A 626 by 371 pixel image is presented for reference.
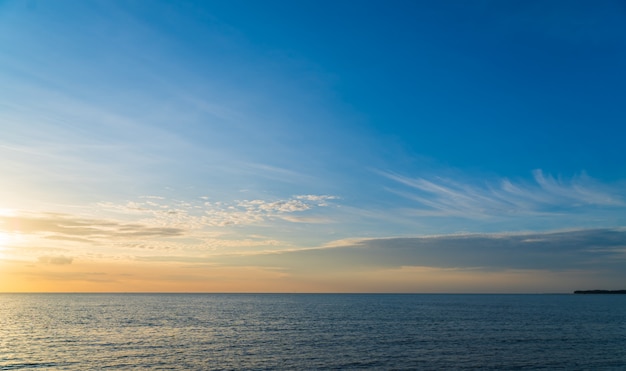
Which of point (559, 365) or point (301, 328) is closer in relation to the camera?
point (559, 365)

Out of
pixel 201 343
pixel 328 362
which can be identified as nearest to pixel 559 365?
pixel 328 362

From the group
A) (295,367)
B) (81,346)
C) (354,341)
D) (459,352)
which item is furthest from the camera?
(354,341)

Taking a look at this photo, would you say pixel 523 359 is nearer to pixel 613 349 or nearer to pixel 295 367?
Answer: pixel 613 349

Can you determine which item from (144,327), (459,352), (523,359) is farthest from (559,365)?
(144,327)

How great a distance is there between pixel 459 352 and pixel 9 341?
70220mm

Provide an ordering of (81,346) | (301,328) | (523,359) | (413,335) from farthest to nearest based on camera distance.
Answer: (301,328) < (413,335) < (81,346) < (523,359)

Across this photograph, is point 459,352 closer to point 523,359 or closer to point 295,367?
point 523,359

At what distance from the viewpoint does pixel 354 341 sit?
233ft

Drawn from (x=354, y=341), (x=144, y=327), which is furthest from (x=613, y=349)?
(x=144, y=327)

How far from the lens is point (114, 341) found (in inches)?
2800

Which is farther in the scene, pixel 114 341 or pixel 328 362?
pixel 114 341

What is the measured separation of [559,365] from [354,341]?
2970 cm

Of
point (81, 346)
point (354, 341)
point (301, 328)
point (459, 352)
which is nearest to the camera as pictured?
point (459, 352)

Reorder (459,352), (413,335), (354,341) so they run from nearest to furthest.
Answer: (459,352), (354,341), (413,335)
